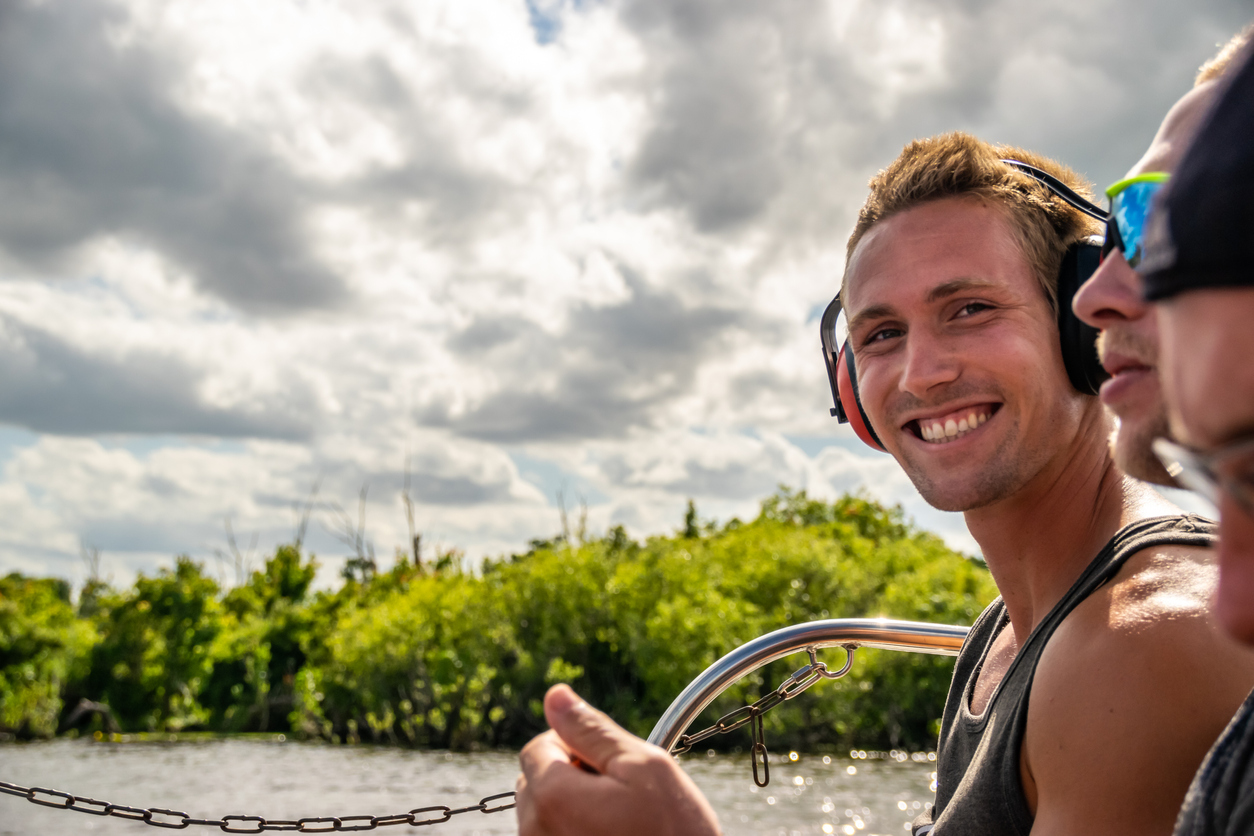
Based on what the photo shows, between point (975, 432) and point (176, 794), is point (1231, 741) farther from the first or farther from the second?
point (176, 794)

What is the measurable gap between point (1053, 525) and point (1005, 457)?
15 cm

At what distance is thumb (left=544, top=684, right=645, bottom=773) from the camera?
0.93 m

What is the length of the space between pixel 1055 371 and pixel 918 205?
16.3 inches

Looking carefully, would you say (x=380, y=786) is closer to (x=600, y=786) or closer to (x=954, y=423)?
(x=954, y=423)

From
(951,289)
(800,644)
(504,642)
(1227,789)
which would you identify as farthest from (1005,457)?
(504,642)

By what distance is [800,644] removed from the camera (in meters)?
2.45

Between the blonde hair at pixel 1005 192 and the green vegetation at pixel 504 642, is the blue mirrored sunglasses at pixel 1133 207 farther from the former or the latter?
the green vegetation at pixel 504 642

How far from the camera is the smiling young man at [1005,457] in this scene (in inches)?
50.7

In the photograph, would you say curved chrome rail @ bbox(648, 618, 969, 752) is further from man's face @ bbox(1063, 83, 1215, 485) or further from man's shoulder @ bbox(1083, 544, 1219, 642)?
man's face @ bbox(1063, 83, 1215, 485)

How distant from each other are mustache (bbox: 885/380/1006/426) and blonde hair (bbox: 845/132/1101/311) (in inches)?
8.5

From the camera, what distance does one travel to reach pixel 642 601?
24.2 meters

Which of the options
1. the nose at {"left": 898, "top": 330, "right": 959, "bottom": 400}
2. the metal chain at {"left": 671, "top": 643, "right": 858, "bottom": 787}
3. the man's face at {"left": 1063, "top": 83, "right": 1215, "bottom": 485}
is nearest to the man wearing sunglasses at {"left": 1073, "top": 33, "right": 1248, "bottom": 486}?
the man's face at {"left": 1063, "top": 83, "right": 1215, "bottom": 485}

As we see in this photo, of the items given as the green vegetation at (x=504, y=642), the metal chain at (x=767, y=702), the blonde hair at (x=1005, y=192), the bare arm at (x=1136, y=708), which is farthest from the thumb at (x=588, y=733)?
the green vegetation at (x=504, y=642)

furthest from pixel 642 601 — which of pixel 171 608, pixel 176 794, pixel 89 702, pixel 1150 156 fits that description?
pixel 1150 156
